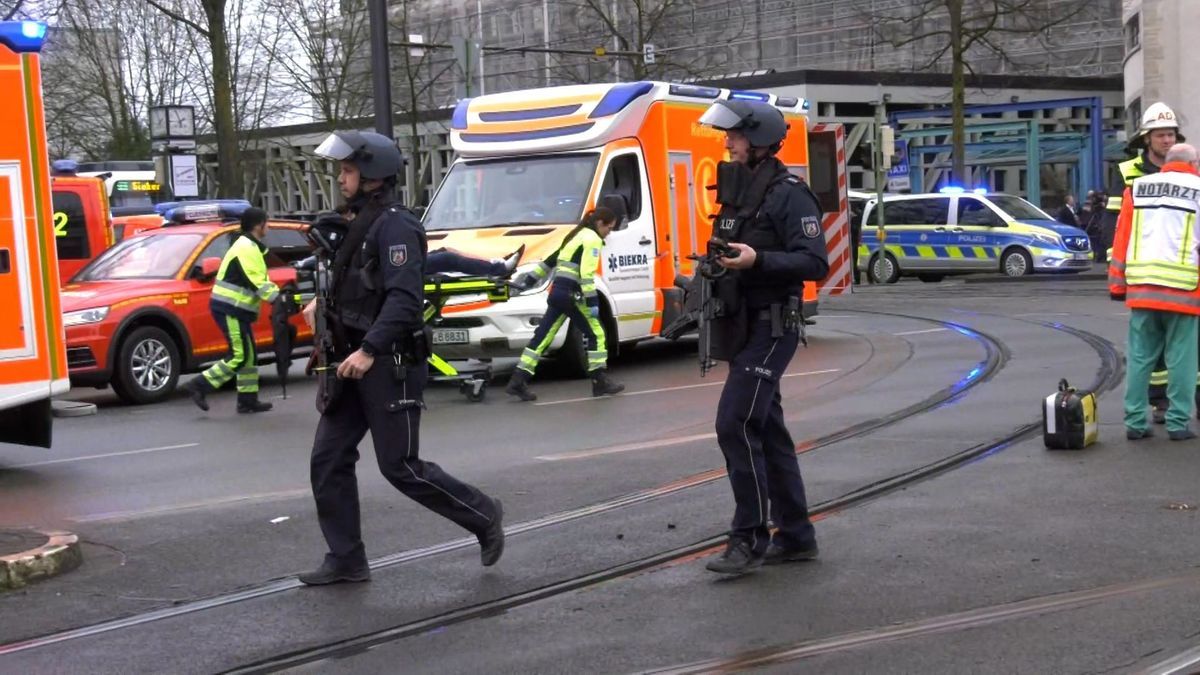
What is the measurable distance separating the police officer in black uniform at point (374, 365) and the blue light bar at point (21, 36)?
162 inches

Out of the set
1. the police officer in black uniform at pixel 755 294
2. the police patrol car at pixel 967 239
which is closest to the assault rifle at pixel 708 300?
the police officer in black uniform at pixel 755 294

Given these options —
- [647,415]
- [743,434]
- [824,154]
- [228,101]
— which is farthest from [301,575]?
[228,101]

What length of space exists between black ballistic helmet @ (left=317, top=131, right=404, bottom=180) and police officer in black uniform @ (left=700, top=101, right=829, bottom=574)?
1303 millimetres

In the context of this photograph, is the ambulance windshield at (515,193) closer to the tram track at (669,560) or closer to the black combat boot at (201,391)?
the black combat boot at (201,391)

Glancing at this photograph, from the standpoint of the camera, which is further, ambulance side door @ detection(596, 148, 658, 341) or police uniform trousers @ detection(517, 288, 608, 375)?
ambulance side door @ detection(596, 148, 658, 341)

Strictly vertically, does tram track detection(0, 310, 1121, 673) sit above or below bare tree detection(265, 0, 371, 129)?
below

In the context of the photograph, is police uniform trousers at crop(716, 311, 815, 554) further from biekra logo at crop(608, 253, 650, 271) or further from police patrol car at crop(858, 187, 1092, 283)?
police patrol car at crop(858, 187, 1092, 283)

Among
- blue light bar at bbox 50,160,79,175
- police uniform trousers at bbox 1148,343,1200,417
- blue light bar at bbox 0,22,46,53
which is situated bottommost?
police uniform trousers at bbox 1148,343,1200,417

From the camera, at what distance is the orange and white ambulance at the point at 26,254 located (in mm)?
9516

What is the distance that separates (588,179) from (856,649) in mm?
9882

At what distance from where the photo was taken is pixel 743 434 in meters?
6.09

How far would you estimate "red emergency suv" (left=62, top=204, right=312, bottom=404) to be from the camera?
44.6ft

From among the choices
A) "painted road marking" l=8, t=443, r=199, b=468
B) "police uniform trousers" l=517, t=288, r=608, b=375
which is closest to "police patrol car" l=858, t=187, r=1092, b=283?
"police uniform trousers" l=517, t=288, r=608, b=375

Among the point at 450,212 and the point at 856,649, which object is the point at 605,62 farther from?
the point at 856,649
